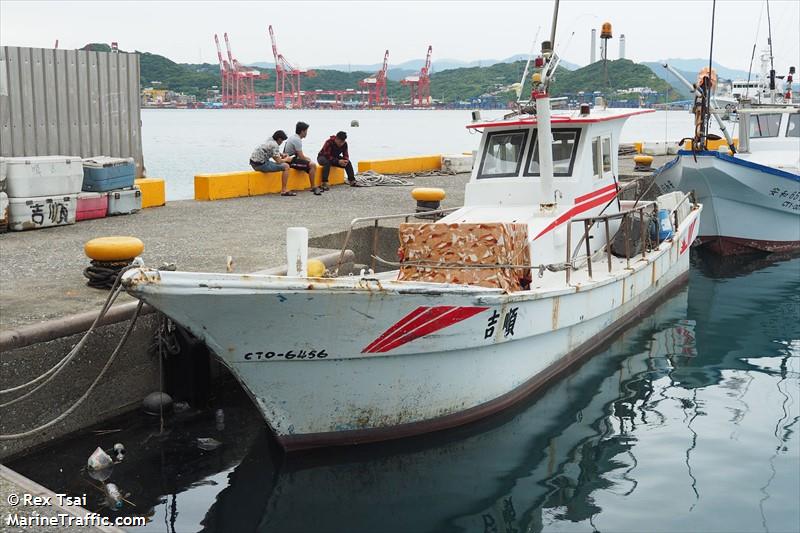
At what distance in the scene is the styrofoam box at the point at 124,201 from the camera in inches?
504

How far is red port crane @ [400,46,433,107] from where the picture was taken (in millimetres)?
145425

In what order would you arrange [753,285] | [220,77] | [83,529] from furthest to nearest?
[220,77] → [753,285] → [83,529]

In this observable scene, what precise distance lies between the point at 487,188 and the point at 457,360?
3.22m

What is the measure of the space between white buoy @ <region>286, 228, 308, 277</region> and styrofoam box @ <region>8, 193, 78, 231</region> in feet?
20.5

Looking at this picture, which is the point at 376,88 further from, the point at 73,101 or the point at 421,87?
the point at 73,101

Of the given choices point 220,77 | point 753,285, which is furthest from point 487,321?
point 220,77

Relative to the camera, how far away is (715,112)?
635 inches

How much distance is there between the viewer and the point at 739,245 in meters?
16.2

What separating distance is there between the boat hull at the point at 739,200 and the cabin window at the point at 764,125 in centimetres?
260

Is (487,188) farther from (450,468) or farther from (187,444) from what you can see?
(187,444)

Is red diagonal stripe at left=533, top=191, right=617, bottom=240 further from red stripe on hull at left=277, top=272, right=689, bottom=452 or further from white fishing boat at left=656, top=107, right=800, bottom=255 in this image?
white fishing boat at left=656, top=107, right=800, bottom=255

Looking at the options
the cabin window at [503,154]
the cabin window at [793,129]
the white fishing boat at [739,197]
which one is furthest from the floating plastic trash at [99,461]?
the cabin window at [793,129]

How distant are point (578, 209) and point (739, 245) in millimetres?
7845

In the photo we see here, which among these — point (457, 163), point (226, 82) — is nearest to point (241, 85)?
point (226, 82)
